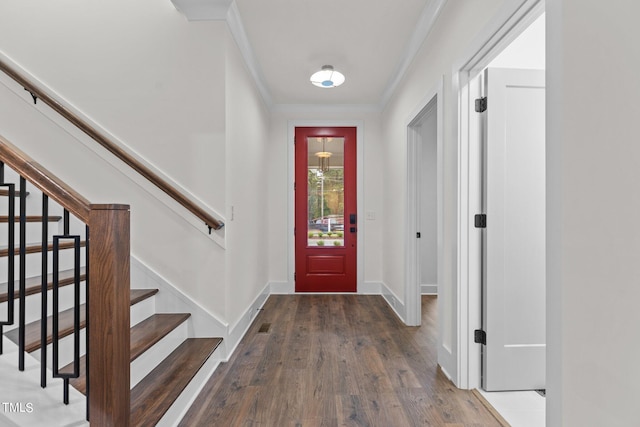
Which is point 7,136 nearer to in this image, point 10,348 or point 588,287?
point 10,348

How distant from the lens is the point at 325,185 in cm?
468

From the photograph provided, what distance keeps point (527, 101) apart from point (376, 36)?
1.44m

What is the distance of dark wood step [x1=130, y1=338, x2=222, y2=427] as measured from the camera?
61.5 inches

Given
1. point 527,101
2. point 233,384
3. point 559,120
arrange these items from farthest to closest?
1. point 233,384
2. point 527,101
3. point 559,120

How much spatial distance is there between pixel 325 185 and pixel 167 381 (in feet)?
10.6

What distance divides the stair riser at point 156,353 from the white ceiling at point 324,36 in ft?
7.40

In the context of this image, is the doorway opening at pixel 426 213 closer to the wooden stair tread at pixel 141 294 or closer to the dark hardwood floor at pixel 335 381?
the dark hardwood floor at pixel 335 381

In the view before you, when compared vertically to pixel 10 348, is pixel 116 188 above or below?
above

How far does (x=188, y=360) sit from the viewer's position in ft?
6.95

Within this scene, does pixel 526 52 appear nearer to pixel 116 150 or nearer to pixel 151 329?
pixel 116 150

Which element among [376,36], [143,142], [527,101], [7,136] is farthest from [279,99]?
[527,101]

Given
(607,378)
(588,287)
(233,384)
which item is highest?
(588,287)

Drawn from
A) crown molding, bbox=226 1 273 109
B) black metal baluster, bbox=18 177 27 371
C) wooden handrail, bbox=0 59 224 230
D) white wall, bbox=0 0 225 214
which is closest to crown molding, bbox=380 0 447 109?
crown molding, bbox=226 1 273 109

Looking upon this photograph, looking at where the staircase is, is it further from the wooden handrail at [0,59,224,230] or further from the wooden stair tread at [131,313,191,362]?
the wooden handrail at [0,59,224,230]
